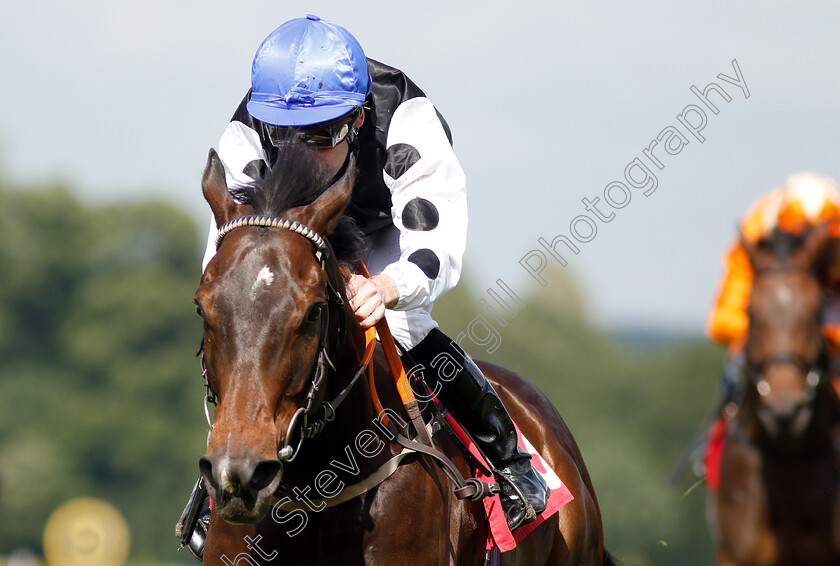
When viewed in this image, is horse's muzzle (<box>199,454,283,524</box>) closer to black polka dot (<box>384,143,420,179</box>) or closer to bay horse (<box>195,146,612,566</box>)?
bay horse (<box>195,146,612,566</box>)

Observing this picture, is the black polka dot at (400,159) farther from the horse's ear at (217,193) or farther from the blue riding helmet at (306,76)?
the horse's ear at (217,193)

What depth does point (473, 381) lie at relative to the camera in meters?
4.87

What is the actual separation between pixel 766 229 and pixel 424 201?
15.6 ft

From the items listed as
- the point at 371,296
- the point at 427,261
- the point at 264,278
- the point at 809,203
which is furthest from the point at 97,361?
the point at 264,278

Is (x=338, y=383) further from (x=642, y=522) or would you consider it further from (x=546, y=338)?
(x=546, y=338)

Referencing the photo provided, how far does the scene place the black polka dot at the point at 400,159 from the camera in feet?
15.0

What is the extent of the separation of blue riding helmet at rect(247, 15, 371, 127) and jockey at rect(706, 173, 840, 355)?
15.1ft

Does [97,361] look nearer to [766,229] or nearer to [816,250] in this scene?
[766,229]

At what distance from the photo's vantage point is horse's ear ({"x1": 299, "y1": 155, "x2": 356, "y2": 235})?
3807 mm

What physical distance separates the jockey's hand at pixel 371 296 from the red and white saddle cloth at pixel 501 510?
997 millimetres

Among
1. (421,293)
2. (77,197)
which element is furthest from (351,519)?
(77,197)

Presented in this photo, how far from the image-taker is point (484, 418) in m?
4.89

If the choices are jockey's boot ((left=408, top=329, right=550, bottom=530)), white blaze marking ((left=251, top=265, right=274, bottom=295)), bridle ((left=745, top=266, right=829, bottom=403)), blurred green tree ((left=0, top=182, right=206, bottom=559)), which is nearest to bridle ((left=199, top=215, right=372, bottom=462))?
white blaze marking ((left=251, top=265, right=274, bottom=295))

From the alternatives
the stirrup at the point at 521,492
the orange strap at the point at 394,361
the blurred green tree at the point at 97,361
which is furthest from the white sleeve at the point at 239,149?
the blurred green tree at the point at 97,361
